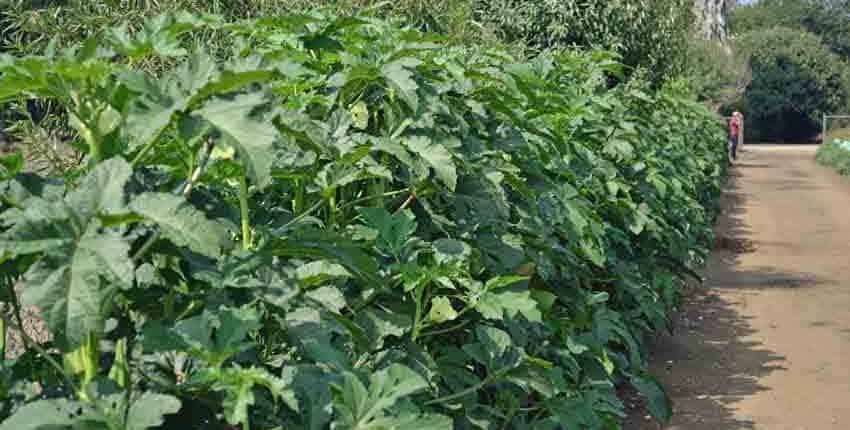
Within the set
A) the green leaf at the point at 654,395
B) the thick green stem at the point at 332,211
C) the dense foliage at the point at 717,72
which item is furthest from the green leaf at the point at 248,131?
the dense foliage at the point at 717,72

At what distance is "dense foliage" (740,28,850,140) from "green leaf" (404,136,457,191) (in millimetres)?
53935

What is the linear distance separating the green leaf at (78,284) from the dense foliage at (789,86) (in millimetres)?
55449

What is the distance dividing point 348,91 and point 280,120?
3.39 feet

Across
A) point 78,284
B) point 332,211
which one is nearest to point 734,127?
point 332,211

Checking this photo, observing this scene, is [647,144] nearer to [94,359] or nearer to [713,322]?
[713,322]

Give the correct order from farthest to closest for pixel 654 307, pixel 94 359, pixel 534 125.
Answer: pixel 654 307 < pixel 534 125 < pixel 94 359

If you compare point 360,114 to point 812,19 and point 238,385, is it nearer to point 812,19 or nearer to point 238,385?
point 238,385

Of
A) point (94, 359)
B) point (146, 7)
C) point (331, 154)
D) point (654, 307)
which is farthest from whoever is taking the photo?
point (654, 307)

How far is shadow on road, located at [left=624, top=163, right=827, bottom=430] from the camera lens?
6.44m

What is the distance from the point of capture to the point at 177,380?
2270 mm

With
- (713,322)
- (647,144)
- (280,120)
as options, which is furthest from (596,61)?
(280,120)

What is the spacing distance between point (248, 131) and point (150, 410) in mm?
440

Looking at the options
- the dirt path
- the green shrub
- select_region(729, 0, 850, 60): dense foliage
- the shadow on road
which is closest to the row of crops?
the shadow on road

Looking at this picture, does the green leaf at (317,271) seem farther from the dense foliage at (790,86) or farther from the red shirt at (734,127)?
the dense foliage at (790,86)
